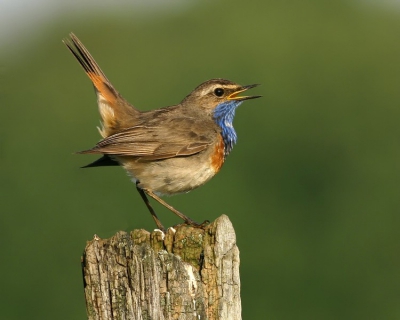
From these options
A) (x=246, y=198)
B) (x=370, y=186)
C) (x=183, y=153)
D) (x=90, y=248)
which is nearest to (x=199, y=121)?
(x=183, y=153)

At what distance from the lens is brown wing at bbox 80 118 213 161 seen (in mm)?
10781

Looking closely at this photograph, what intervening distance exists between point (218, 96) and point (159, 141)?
1.17 meters

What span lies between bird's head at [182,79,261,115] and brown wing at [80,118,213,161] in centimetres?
60

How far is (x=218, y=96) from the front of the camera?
1182 cm

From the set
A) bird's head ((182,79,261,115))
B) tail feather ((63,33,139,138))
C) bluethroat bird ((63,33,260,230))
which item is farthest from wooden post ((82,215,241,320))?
bird's head ((182,79,261,115))

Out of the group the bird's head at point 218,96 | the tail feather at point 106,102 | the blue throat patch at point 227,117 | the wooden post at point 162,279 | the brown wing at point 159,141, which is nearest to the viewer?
the wooden post at point 162,279

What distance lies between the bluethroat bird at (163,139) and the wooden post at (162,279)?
2.96 meters

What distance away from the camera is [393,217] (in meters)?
22.9

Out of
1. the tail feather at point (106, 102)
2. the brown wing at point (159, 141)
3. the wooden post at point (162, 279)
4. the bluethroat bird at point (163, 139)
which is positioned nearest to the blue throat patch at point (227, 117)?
the bluethroat bird at point (163, 139)

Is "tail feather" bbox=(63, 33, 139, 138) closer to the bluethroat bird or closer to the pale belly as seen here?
the bluethroat bird

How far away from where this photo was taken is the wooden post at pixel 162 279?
709 centimetres

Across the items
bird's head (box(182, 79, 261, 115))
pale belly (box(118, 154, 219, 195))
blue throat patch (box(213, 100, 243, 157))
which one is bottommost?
pale belly (box(118, 154, 219, 195))

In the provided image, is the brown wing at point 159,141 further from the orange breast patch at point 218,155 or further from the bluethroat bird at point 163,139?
the orange breast patch at point 218,155

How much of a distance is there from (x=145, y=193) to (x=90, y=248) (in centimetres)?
384
